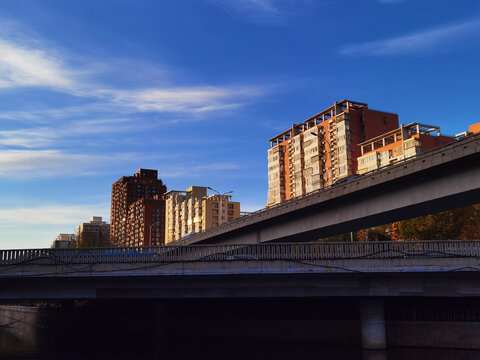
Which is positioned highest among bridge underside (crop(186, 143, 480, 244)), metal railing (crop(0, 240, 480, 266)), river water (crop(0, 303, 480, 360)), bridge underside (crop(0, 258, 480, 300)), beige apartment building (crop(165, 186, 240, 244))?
beige apartment building (crop(165, 186, 240, 244))

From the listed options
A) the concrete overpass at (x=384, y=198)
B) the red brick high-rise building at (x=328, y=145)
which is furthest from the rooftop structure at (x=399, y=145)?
the concrete overpass at (x=384, y=198)

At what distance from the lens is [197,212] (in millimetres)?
176625

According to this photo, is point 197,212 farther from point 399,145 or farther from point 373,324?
point 373,324

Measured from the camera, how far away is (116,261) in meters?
35.0

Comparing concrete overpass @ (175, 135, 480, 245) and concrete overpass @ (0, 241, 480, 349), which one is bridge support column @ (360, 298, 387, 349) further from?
concrete overpass @ (175, 135, 480, 245)

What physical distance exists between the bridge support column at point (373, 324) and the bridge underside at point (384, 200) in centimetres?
829

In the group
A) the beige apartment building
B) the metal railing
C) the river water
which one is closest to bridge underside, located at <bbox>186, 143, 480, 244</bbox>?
the metal railing

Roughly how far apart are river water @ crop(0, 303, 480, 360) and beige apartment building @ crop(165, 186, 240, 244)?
106 meters

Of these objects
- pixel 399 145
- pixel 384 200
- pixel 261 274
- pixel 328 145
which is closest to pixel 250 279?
pixel 261 274

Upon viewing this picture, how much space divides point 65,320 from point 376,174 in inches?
1836

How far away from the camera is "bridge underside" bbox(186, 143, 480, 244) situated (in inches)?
1431

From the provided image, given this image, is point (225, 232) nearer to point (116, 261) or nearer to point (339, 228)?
point (339, 228)

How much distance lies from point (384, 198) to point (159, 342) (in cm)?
2394

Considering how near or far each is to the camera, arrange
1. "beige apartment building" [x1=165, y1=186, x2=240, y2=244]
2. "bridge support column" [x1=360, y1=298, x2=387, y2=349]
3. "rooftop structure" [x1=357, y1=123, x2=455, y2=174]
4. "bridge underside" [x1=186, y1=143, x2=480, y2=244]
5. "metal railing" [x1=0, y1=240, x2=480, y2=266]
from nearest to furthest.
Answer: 1. "metal railing" [x1=0, y1=240, x2=480, y2=266]
2. "bridge underside" [x1=186, y1=143, x2=480, y2=244]
3. "bridge support column" [x1=360, y1=298, x2=387, y2=349]
4. "rooftop structure" [x1=357, y1=123, x2=455, y2=174]
5. "beige apartment building" [x1=165, y1=186, x2=240, y2=244]
